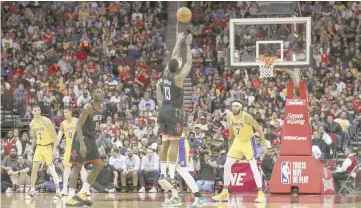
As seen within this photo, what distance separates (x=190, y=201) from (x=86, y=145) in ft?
9.93

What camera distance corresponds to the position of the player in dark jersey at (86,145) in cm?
1503

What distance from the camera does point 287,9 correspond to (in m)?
20.1

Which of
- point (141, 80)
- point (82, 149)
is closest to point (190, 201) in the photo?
point (82, 149)

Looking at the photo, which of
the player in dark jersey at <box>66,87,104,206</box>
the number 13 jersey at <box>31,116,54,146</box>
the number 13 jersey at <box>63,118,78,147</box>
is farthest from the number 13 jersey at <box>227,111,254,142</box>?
the number 13 jersey at <box>31,116,54,146</box>

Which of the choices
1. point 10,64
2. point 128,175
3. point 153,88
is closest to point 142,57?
point 153,88

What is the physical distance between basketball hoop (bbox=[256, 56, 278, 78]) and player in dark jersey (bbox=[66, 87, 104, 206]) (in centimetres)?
515

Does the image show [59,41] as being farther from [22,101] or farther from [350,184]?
[350,184]

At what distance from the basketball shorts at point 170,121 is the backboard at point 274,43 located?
→ 15.1 ft

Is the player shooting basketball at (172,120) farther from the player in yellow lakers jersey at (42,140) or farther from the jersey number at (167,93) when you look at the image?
the player in yellow lakers jersey at (42,140)

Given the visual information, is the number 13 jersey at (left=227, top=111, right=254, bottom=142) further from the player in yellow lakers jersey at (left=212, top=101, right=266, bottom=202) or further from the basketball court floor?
the basketball court floor

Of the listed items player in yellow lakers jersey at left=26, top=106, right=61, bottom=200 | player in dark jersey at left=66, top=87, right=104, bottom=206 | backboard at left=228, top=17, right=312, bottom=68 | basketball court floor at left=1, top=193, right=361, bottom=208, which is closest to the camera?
player in dark jersey at left=66, top=87, right=104, bottom=206

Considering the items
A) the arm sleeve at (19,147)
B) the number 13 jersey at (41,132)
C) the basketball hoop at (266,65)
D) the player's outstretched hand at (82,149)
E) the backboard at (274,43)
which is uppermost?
the backboard at (274,43)

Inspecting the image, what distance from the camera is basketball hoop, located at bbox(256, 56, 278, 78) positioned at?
63.9 feet

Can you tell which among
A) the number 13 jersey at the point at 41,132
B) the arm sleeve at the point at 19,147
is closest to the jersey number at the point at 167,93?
the number 13 jersey at the point at 41,132
